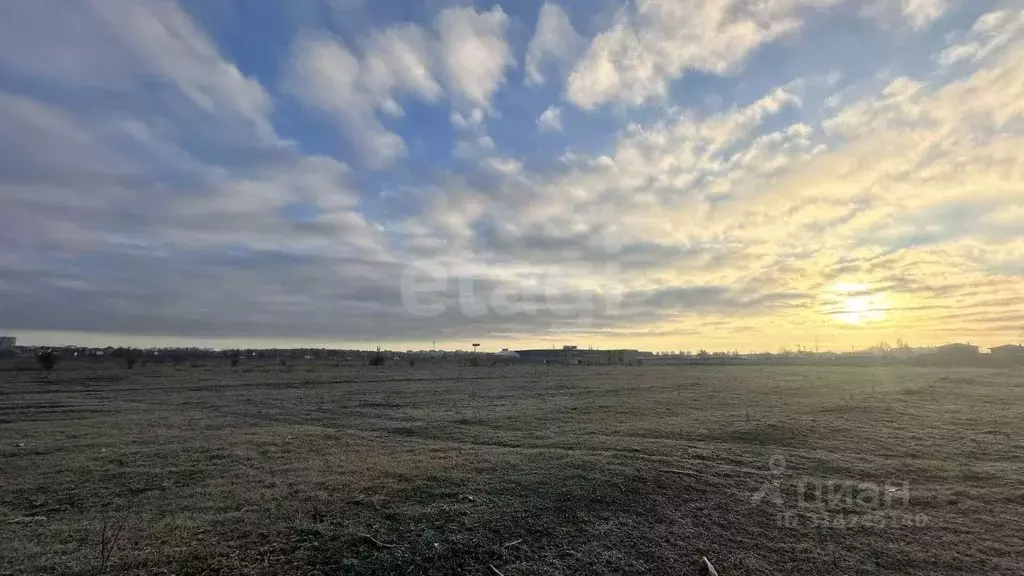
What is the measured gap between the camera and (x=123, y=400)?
104 ft

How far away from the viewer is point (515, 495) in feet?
37.1

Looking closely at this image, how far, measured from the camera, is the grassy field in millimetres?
8555

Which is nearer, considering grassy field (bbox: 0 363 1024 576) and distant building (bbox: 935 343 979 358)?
grassy field (bbox: 0 363 1024 576)

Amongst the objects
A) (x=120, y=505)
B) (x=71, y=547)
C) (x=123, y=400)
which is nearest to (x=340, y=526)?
(x=71, y=547)

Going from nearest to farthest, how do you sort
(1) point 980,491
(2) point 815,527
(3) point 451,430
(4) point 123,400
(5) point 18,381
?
(2) point 815,527, (1) point 980,491, (3) point 451,430, (4) point 123,400, (5) point 18,381

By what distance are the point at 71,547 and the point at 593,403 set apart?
24189 mm

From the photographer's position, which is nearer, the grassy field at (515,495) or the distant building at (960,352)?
the grassy field at (515,495)

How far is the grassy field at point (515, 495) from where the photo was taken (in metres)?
8.55

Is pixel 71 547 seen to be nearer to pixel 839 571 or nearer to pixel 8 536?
pixel 8 536

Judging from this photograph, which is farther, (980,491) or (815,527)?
(980,491)

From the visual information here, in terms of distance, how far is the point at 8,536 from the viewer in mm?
8820

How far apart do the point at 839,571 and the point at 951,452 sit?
11403 mm

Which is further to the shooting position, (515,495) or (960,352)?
(960,352)

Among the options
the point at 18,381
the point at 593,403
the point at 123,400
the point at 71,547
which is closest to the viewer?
the point at 71,547
